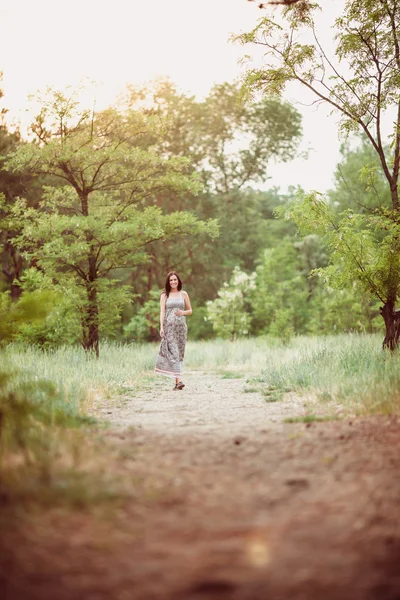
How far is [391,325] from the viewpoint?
11367mm

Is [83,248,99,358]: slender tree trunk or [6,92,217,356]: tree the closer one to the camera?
[6,92,217,356]: tree

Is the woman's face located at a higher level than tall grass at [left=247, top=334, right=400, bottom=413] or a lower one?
higher

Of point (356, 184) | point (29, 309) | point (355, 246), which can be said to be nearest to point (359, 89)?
point (355, 246)

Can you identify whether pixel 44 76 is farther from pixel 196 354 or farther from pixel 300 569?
pixel 300 569

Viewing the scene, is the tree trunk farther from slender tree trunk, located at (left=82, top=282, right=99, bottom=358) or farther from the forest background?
the forest background

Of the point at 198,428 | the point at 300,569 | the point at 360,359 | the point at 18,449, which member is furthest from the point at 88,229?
the point at 300,569

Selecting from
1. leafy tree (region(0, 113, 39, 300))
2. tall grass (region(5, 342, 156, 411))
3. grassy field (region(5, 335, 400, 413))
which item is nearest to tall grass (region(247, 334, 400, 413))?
grassy field (region(5, 335, 400, 413))

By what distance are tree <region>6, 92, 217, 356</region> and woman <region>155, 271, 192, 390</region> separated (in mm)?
2911

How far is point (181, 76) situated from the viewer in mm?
26328

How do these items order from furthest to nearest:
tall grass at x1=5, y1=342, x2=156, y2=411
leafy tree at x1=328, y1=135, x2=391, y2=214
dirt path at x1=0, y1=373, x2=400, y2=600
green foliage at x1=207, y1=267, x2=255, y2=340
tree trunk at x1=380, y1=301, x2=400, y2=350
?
leafy tree at x1=328, y1=135, x2=391, y2=214 → green foliage at x1=207, y1=267, x2=255, y2=340 → tree trunk at x1=380, y1=301, x2=400, y2=350 → tall grass at x1=5, y1=342, x2=156, y2=411 → dirt path at x1=0, y1=373, x2=400, y2=600

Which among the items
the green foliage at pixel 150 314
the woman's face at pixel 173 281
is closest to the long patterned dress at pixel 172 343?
the woman's face at pixel 173 281

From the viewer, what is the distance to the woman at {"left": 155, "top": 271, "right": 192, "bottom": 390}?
429 inches

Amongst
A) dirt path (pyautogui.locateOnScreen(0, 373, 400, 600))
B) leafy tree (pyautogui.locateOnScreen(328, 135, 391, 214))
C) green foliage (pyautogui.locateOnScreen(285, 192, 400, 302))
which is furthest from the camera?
leafy tree (pyautogui.locateOnScreen(328, 135, 391, 214))

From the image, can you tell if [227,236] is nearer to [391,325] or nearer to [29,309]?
[391,325]
